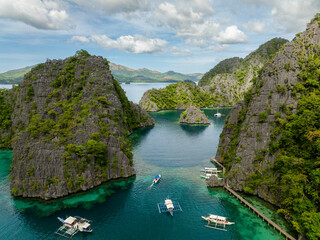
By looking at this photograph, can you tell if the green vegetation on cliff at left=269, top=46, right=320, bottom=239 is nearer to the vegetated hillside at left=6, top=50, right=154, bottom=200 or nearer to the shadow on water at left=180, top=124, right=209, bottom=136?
the vegetated hillside at left=6, top=50, right=154, bottom=200

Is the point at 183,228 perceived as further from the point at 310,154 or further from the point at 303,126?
the point at 303,126

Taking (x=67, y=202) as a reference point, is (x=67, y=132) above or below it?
above

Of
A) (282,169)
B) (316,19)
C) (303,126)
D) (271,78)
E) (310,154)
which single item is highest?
(316,19)

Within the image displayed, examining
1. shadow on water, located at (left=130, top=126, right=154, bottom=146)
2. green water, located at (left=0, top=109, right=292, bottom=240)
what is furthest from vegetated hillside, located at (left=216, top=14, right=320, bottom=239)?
shadow on water, located at (left=130, top=126, right=154, bottom=146)

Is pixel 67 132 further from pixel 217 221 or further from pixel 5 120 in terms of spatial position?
pixel 5 120

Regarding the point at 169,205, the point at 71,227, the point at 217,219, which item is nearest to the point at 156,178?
the point at 169,205

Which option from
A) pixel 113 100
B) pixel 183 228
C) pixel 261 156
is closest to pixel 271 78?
pixel 261 156
